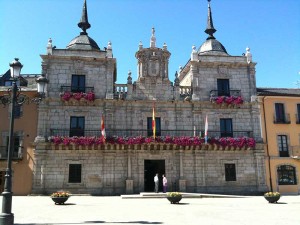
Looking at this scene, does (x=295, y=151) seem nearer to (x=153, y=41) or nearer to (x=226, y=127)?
(x=226, y=127)

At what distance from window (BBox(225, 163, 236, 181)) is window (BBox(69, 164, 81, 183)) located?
42.3 feet

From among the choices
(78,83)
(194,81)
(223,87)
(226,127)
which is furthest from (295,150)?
(78,83)

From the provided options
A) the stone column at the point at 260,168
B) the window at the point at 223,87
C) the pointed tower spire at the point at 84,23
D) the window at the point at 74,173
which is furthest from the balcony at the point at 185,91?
the pointed tower spire at the point at 84,23

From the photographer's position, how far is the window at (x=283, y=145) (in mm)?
30281

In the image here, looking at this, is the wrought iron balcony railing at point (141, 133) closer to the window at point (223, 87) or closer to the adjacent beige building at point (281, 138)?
the adjacent beige building at point (281, 138)

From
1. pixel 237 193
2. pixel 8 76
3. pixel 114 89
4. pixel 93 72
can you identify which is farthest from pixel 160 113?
pixel 8 76

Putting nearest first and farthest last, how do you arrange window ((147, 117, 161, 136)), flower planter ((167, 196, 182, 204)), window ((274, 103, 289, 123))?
flower planter ((167, 196, 182, 204)) → window ((147, 117, 161, 136)) → window ((274, 103, 289, 123))

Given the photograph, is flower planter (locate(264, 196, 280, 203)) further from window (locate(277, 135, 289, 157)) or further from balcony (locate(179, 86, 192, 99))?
balcony (locate(179, 86, 192, 99))

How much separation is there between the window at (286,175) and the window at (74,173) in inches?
704

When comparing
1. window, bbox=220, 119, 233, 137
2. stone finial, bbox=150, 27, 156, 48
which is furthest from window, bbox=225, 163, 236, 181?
stone finial, bbox=150, 27, 156, 48

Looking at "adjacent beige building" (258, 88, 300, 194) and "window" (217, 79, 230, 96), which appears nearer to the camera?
"adjacent beige building" (258, 88, 300, 194)

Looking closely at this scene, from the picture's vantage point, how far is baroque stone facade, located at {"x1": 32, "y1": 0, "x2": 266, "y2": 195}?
27.5 m

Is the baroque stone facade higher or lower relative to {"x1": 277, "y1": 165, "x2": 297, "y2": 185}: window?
higher

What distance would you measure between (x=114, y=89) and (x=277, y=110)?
611 inches
